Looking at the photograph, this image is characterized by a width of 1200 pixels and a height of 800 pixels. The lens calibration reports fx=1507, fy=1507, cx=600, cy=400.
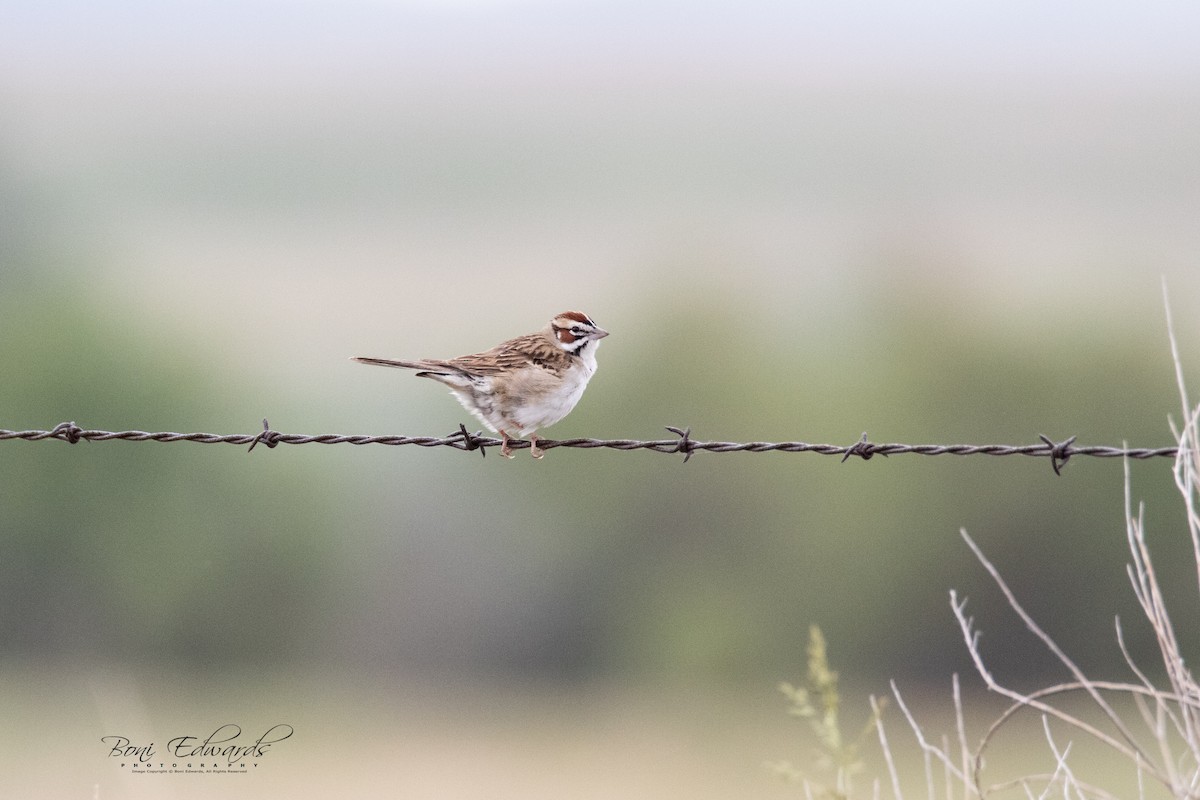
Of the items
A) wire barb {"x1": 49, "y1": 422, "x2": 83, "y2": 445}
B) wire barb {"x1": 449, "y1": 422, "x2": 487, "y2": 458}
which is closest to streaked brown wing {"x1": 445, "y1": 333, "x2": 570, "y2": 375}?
wire barb {"x1": 449, "y1": 422, "x2": 487, "y2": 458}

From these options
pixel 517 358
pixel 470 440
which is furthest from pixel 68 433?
pixel 517 358

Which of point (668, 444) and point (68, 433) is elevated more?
point (68, 433)

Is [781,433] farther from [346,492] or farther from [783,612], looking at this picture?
[346,492]

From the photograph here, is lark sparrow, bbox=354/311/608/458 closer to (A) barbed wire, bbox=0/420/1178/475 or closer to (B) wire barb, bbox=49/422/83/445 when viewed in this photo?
(A) barbed wire, bbox=0/420/1178/475

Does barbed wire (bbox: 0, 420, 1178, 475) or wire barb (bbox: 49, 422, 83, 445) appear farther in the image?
wire barb (bbox: 49, 422, 83, 445)

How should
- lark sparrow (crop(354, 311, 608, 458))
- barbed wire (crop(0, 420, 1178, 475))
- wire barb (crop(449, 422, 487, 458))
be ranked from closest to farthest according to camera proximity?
barbed wire (crop(0, 420, 1178, 475))
wire barb (crop(449, 422, 487, 458))
lark sparrow (crop(354, 311, 608, 458))

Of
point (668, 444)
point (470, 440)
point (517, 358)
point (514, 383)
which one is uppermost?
point (517, 358)

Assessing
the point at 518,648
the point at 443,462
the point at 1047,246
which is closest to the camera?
the point at 518,648

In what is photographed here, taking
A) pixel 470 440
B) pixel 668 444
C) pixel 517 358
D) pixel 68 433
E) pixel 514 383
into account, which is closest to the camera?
pixel 668 444

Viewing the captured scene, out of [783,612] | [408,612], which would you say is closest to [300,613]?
[408,612]

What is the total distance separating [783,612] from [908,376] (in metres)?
13.4

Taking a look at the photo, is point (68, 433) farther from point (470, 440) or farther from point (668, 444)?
point (668, 444)

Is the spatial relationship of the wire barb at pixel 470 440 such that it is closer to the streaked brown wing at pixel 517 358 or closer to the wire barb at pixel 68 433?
the streaked brown wing at pixel 517 358

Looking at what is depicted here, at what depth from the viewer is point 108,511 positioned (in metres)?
77.2
